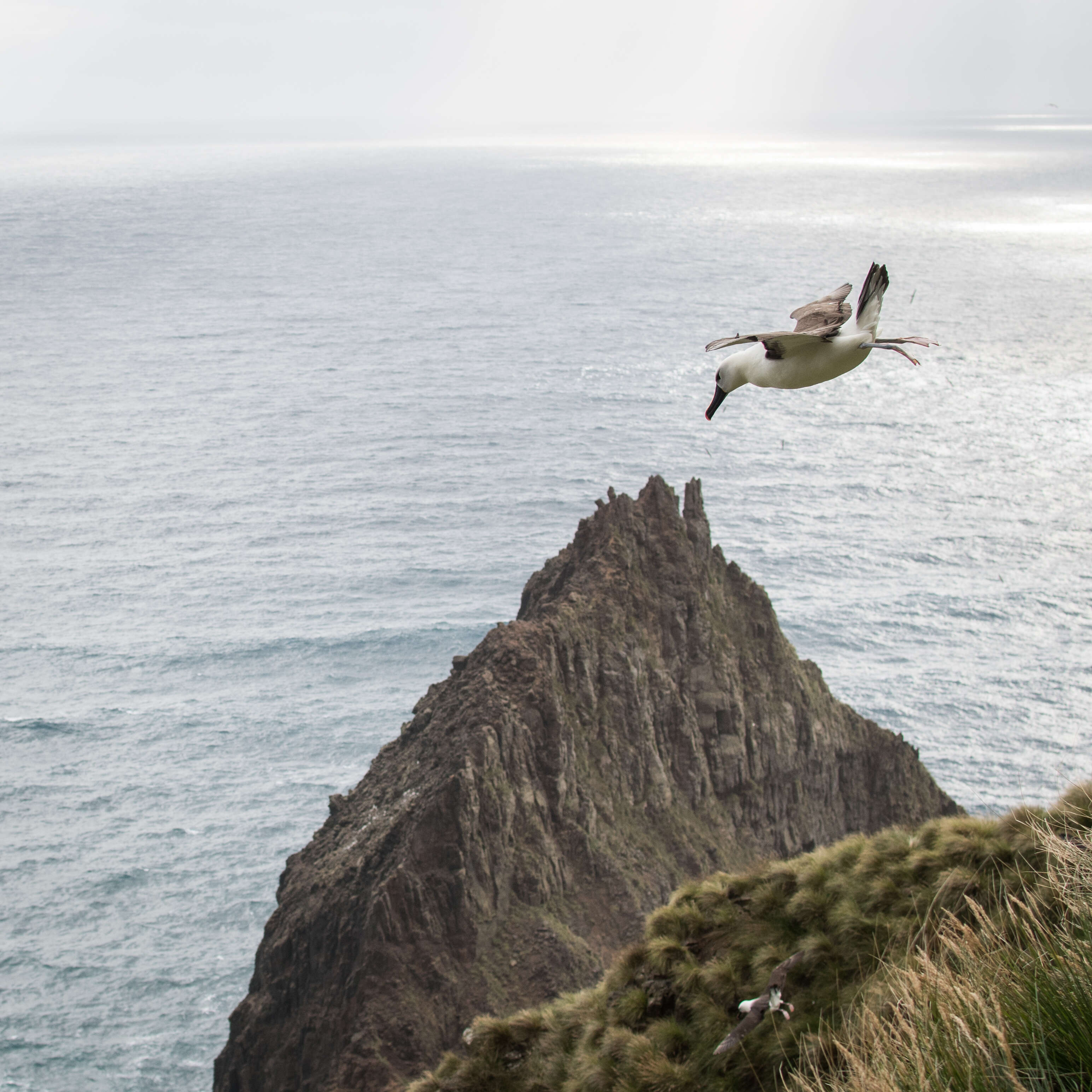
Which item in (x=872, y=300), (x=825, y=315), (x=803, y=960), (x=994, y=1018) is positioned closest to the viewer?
(x=872, y=300)

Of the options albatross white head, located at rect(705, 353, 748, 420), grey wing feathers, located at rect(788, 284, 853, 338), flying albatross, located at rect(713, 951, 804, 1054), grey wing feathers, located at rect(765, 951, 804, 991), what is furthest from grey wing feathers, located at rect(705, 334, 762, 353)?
grey wing feathers, located at rect(765, 951, 804, 991)

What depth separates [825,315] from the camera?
7652mm

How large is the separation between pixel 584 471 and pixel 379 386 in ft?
159

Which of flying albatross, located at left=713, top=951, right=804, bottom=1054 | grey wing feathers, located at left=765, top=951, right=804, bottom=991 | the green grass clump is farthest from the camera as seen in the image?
grey wing feathers, located at left=765, top=951, right=804, bottom=991

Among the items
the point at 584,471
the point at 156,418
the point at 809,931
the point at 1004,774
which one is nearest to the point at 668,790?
the point at 809,931

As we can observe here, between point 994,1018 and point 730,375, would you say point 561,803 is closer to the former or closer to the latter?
point 994,1018

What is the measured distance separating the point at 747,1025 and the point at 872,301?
1829cm

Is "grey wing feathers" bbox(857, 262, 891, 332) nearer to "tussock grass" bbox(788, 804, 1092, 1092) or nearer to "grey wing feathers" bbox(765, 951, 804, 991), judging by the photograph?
"tussock grass" bbox(788, 804, 1092, 1092)

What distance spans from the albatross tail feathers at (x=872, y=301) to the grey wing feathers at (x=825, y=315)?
0.37ft

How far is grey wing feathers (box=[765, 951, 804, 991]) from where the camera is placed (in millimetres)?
22344

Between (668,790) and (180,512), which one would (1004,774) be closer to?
(668,790)

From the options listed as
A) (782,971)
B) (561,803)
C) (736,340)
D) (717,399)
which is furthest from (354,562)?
(736,340)

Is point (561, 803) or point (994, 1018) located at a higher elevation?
point (994, 1018)

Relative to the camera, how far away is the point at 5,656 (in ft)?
339
